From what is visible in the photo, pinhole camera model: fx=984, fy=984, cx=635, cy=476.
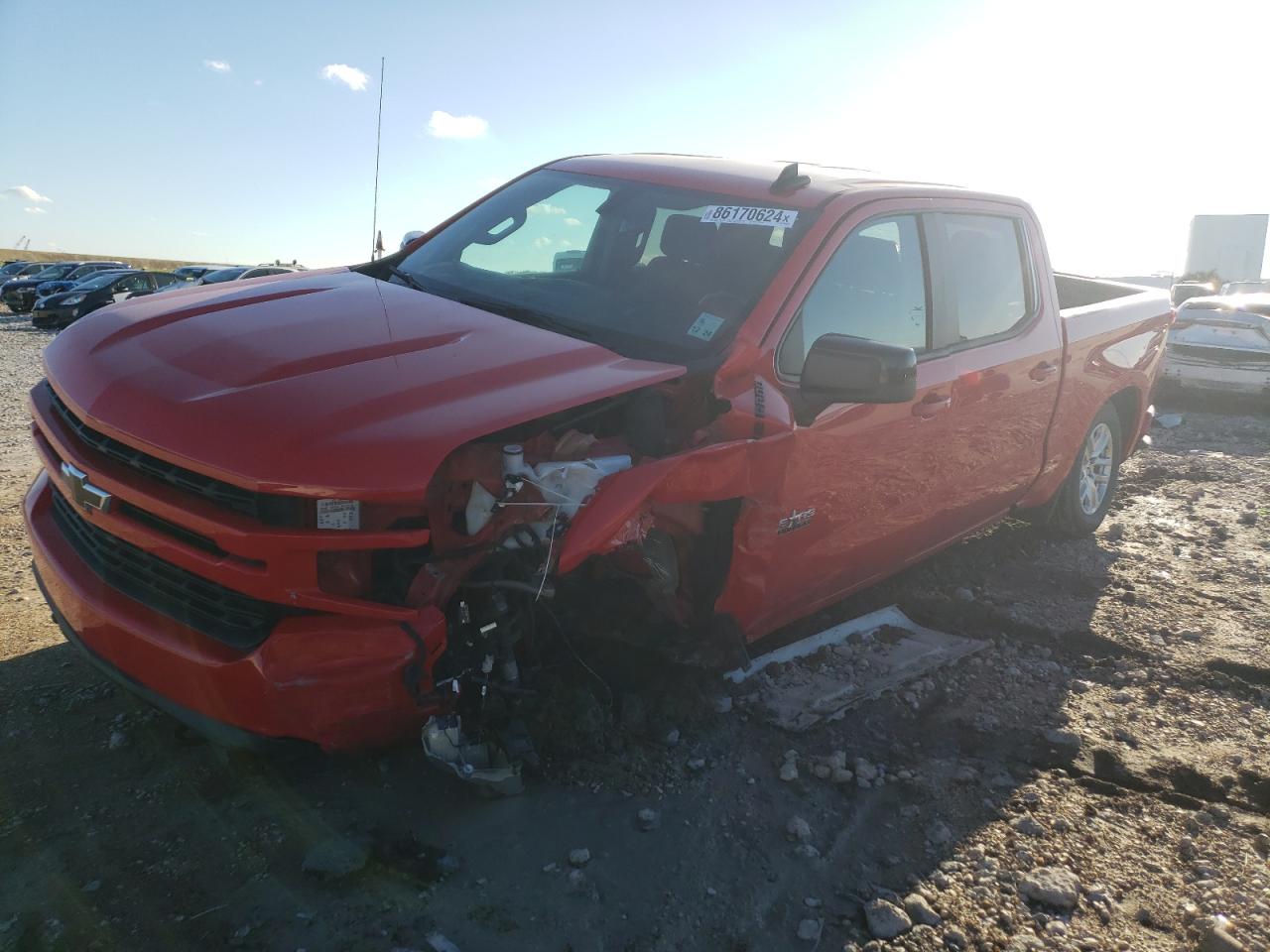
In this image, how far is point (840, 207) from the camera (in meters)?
3.62

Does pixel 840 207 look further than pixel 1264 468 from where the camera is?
No

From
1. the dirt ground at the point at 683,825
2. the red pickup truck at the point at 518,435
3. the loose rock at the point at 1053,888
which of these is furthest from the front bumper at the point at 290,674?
the loose rock at the point at 1053,888

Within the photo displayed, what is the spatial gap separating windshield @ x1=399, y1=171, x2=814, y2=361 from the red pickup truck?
0.05 feet

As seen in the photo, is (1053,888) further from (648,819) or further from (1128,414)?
(1128,414)

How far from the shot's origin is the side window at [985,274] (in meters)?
4.25

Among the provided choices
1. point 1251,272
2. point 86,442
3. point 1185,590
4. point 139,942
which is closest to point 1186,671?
point 1185,590

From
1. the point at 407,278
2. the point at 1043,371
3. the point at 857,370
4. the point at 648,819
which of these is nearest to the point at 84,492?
the point at 407,278

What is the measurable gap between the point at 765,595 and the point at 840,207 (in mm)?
1451

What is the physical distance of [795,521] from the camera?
3.37 m

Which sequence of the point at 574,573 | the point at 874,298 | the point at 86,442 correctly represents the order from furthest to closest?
the point at 874,298 → the point at 574,573 → the point at 86,442

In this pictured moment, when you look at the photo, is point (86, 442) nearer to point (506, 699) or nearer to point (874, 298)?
point (506, 699)

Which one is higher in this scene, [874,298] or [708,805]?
[874,298]

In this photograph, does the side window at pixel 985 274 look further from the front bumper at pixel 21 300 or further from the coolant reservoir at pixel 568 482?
the front bumper at pixel 21 300

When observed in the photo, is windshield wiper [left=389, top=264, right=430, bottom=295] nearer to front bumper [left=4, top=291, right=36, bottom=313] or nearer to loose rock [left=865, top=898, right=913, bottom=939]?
loose rock [left=865, top=898, right=913, bottom=939]
